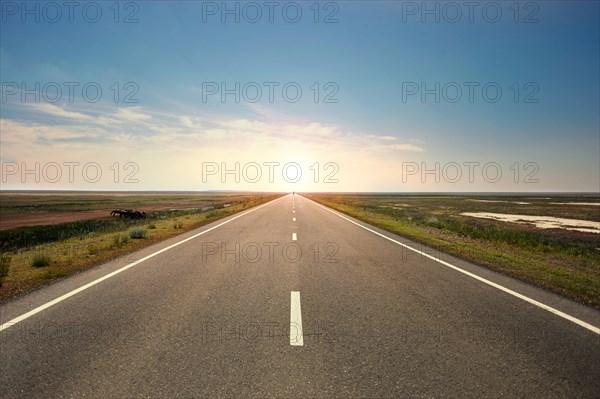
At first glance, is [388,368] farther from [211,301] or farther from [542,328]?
[211,301]

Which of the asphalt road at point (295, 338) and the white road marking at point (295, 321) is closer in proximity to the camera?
the asphalt road at point (295, 338)

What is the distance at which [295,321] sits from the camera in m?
4.85

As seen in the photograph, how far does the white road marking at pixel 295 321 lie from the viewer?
4195 mm

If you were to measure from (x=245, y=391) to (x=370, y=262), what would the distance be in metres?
6.65

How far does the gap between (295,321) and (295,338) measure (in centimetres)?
60

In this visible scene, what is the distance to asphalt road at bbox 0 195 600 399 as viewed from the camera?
10.5 feet

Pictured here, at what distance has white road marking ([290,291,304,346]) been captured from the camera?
4195mm

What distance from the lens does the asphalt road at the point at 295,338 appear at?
3.21 m

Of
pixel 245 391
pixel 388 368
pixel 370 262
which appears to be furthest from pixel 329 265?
pixel 245 391

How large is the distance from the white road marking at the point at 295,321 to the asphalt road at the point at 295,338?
1.0 inches

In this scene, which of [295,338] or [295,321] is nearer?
[295,338]

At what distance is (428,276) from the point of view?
25.2 ft

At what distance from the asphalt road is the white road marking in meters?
0.03

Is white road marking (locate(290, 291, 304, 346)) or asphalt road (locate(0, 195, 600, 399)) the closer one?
asphalt road (locate(0, 195, 600, 399))
